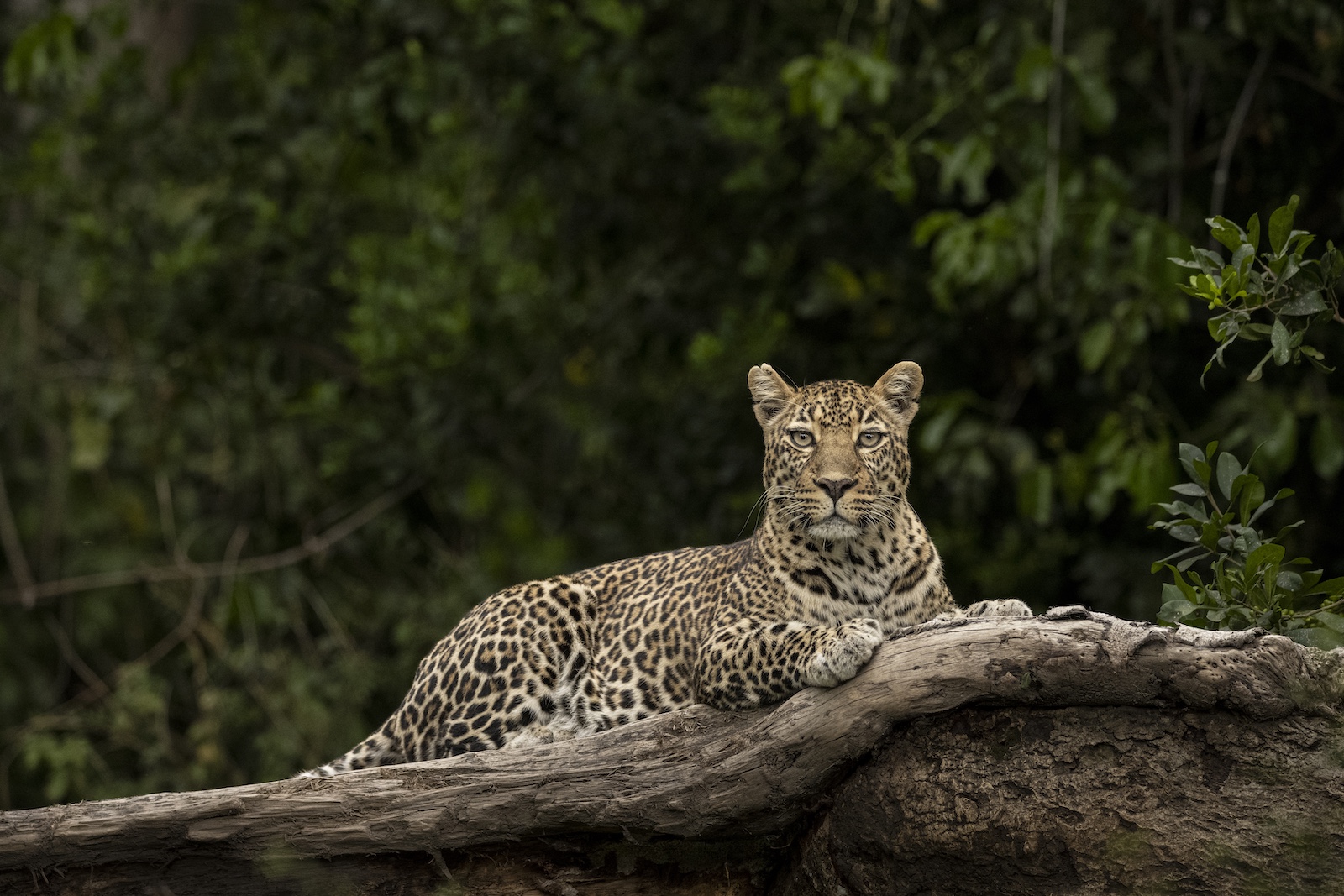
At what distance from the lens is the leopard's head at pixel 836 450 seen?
522cm

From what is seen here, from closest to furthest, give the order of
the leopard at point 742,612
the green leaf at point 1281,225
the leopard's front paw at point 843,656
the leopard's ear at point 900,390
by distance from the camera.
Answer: the green leaf at point 1281,225 < the leopard's front paw at point 843,656 < the leopard at point 742,612 < the leopard's ear at point 900,390

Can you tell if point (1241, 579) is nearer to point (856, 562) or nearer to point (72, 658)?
point (856, 562)

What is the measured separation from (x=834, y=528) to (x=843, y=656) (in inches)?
27.3

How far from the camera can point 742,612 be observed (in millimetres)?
5492

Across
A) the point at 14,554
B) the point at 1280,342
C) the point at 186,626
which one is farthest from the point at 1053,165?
the point at 14,554

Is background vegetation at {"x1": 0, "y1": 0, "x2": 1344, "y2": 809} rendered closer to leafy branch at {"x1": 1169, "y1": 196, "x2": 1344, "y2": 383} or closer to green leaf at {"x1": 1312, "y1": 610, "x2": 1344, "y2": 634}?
green leaf at {"x1": 1312, "y1": 610, "x2": 1344, "y2": 634}

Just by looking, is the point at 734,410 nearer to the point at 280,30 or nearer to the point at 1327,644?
the point at 280,30

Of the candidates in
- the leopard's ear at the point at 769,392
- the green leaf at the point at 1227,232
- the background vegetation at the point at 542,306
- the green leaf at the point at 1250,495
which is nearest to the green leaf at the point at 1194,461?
the green leaf at the point at 1250,495

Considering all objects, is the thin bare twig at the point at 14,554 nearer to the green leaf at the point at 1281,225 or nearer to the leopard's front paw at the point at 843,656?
the leopard's front paw at the point at 843,656

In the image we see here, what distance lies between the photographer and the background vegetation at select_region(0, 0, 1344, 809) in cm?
836

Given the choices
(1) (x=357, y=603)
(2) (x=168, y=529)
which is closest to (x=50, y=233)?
(2) (x=168, y=529)

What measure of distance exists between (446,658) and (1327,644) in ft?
10.5

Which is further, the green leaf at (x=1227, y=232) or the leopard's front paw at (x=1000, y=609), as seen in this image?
the leopard's front paw at (x=1000, y=609)

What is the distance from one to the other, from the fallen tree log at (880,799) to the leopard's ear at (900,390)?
1.27m
